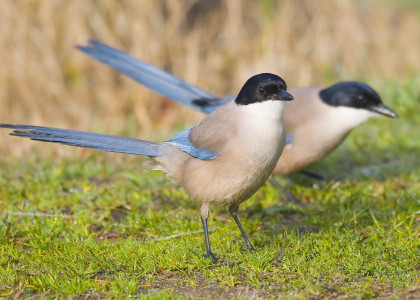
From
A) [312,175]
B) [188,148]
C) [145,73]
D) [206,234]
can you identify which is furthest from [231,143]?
[312,175]

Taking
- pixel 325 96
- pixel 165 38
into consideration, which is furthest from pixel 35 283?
pixel 165 38

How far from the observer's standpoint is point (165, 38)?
27.7ft

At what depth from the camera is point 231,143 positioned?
3.81 meters

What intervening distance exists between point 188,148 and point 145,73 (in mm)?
1664

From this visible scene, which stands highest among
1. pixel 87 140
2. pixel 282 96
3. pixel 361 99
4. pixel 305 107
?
pixel 282 96

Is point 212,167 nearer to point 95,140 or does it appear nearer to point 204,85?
point 95,140

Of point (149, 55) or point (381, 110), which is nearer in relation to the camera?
point (381, 110)

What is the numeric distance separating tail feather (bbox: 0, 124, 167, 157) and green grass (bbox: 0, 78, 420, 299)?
1.89 feet

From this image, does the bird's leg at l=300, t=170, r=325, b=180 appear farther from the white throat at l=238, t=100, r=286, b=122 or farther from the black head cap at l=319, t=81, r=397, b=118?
the white throat at l=238, t=100, r=286, b=122

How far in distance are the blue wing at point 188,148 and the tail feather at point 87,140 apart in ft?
0.45

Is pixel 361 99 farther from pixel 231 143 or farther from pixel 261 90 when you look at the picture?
pixel 231 143

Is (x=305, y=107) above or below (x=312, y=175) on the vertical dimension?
above

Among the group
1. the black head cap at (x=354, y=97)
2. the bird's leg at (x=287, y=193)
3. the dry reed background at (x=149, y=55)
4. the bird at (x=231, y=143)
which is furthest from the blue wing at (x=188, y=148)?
the dry reed background at (x=149, y=55)

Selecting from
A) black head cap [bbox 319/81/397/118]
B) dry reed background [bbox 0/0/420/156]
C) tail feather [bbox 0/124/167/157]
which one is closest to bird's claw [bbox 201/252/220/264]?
tail feather [bbox 0/124/167/157]
